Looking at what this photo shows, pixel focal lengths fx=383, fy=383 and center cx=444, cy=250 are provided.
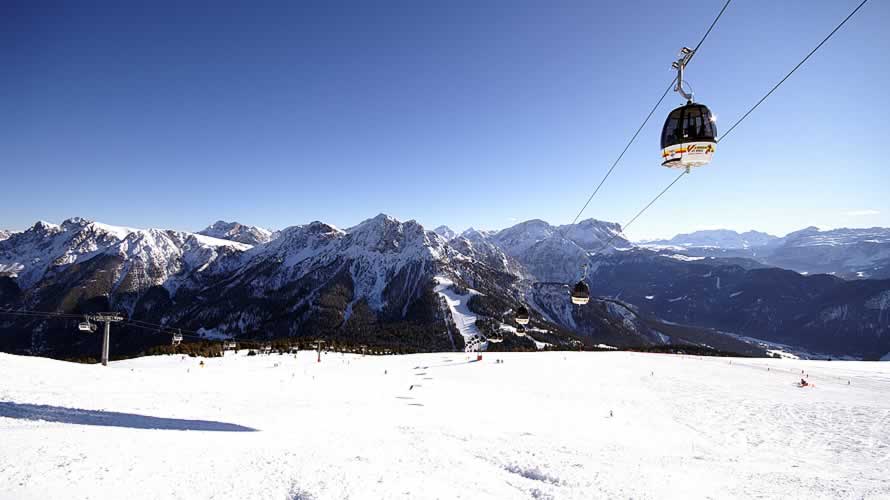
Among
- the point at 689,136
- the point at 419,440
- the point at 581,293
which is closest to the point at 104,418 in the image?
the point at 419,440

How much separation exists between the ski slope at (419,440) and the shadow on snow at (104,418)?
0.30 ft

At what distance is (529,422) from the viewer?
19859mm

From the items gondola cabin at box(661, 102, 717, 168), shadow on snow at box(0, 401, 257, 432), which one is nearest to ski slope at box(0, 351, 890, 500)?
shadow on snow at box(0, 401, 257, 432)

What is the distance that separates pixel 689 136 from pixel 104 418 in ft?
68.5

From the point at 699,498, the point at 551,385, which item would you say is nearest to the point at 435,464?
the point at 699,498

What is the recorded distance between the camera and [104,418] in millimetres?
13867

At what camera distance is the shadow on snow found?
1310cm

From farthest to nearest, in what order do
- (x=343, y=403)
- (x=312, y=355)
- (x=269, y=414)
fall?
1. (x=312, y=355)
2. (x=343, y=403)
3. (x=269, y=414)

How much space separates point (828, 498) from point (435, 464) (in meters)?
11.3

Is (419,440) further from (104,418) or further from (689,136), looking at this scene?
(689,136)

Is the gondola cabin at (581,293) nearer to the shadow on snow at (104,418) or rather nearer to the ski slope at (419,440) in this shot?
the ski slope at (419,440)

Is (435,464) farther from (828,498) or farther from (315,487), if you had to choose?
(828,498)

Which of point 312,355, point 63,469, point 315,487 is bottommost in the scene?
point 312,355

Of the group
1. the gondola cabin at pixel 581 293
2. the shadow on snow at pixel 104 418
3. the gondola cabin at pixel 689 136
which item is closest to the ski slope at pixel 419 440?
the shadow on snow at pixel 104 418
